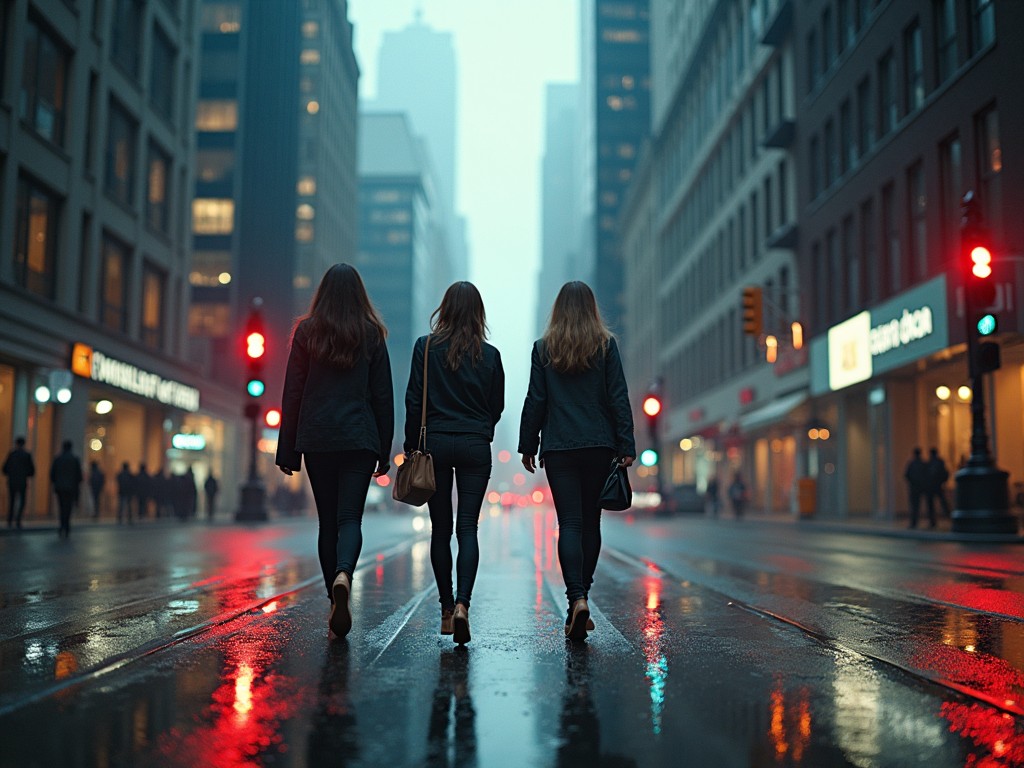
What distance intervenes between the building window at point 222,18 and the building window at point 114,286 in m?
30.4

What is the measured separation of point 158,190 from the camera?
38969mm

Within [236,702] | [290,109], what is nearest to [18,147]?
[236,702]

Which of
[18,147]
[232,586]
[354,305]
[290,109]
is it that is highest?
[290,109]

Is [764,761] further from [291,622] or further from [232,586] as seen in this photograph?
[232,586]

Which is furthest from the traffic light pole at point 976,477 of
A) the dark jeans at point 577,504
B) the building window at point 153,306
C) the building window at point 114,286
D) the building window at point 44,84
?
the building window at point 153,306

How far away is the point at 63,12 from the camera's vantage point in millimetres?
29094

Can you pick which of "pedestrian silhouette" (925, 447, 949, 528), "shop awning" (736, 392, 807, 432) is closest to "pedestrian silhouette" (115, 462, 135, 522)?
"pedestrian silhouette" (925, 447, 949, 528)

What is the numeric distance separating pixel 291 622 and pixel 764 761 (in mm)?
3940

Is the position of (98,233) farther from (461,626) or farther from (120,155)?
(461,626)

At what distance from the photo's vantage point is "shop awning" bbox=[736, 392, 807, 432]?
3796 centimetres

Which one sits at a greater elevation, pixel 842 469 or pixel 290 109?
pixel 290 109

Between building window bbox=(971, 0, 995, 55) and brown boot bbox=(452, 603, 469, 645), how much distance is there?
22.8 meters

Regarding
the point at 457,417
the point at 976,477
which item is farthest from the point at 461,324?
the point at 976,477

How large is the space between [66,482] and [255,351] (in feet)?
18.9
